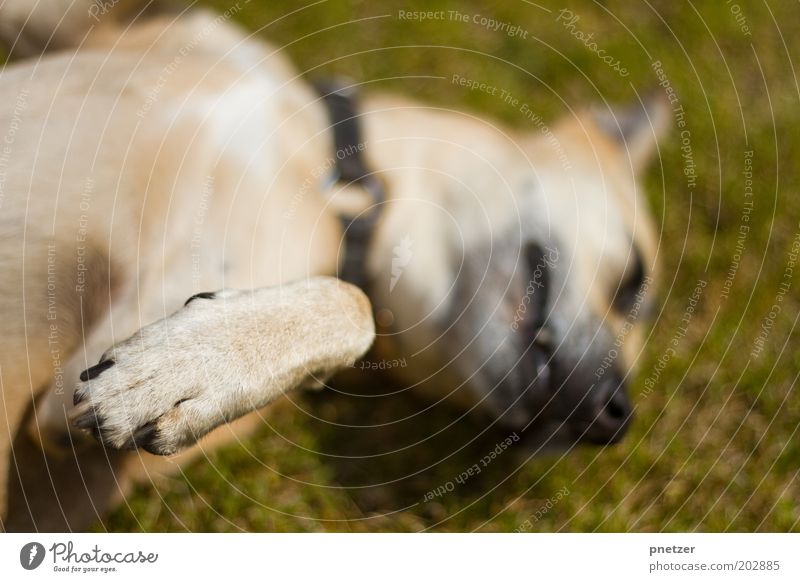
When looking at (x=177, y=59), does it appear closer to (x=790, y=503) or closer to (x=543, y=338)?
(x=543, y=338)

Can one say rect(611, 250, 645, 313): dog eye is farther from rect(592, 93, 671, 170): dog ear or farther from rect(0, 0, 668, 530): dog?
rect(592, 93, 671, 170): dog ear

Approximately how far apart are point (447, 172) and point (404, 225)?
0.26 m

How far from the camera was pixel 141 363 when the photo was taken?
146 centimetres

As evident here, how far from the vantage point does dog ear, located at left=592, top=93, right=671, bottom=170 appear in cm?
265

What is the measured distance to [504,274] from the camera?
2.15 metres

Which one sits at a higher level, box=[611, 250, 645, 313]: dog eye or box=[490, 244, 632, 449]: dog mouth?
box=[611, 250, 645, 313]: dog eye

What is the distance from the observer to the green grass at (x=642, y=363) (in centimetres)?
262

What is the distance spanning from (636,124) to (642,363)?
1033 millimetres
